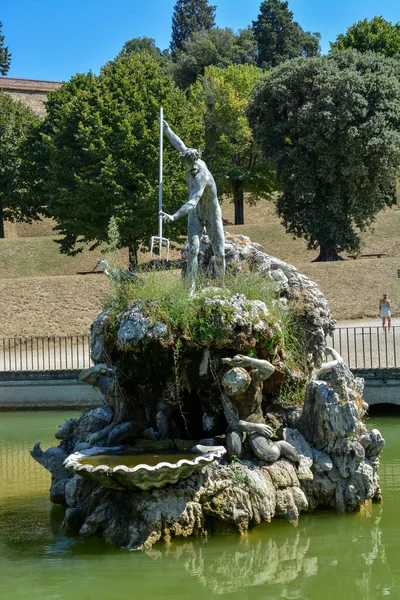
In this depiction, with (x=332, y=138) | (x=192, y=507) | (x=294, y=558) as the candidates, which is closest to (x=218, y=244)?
(x=192, y=507)

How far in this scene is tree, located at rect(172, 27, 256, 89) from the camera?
79250 mm

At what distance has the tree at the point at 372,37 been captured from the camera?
204ft

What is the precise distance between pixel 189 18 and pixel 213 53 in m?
29.8

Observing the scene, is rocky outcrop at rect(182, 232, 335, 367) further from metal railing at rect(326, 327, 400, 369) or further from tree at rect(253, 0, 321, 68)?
tree at rect(253, 0, 321, 68)

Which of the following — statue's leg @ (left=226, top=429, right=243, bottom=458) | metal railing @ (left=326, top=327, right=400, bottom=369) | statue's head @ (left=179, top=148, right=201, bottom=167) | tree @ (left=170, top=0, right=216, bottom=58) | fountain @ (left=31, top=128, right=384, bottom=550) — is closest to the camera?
fountain @ (left=31, top=128, right=384, bottom=550)

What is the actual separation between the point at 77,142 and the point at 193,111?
6.78 m

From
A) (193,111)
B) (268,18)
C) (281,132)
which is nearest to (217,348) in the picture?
(281,132)

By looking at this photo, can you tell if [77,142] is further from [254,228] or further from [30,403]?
[30,403]

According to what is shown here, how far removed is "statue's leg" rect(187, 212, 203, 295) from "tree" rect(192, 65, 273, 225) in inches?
1637

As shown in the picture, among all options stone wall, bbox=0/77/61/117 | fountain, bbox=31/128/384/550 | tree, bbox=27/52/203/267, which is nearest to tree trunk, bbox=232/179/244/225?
tree, bbox=27/52/203/267

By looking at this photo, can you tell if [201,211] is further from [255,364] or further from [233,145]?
[233,145]

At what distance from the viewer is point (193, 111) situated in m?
49.3

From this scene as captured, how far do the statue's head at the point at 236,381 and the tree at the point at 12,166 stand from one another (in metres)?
43.8

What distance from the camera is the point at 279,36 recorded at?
282 ft
